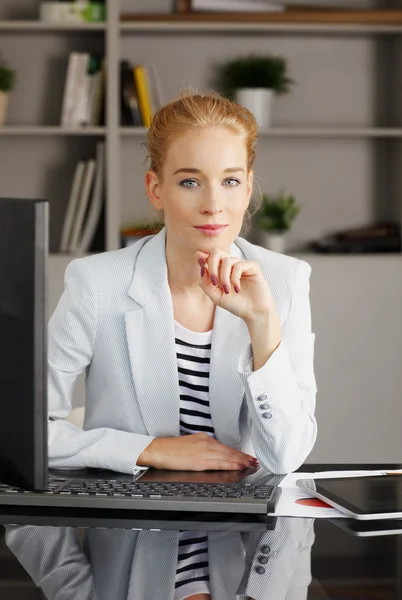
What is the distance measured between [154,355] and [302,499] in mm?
486

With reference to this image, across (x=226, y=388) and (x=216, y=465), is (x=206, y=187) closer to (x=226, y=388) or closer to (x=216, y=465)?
(x=226, y=388)

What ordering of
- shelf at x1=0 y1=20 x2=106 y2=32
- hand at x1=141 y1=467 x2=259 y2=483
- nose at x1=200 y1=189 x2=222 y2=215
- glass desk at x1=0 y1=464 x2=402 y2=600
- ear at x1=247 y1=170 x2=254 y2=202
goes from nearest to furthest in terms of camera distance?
glass desk at x1=0 y1=464 x2=402 y2=600 → hand at x1=141 y1=467 x2=259 y2=483 → nose at x1=200 y1=189 x2=222 y2=215 → ear at x1=247 y1=170 x2=254 y2=202 → shelf at x1=0 y1=20 x2=106 y2=32

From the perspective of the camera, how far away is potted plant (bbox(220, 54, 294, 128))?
11.9 feet

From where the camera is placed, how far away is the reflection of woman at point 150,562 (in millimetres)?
928

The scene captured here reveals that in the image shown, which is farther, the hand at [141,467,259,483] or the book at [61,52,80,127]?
the book at [61,52,80,127]

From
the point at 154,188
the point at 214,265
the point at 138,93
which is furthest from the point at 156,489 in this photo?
the point at 138,93

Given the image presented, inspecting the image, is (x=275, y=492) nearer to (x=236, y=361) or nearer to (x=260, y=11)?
(x=236, y=361)

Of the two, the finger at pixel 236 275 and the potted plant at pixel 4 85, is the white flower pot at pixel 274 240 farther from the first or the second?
the finger at pixel 236 275

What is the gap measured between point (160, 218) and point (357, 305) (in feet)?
5.70

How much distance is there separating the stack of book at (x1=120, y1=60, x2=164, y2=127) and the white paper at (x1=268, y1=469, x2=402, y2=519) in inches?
92.6

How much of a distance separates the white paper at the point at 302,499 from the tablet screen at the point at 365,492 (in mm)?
19

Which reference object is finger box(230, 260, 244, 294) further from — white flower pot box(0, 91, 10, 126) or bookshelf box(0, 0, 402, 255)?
white flower pot box(0, 91, 10, 126)

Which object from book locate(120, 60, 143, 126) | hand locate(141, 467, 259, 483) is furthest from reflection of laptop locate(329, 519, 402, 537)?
book locate(120, 60, 143, 126)

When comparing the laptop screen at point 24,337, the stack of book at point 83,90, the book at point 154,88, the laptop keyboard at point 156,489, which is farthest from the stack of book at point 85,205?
the laptop screen at point 24,337
